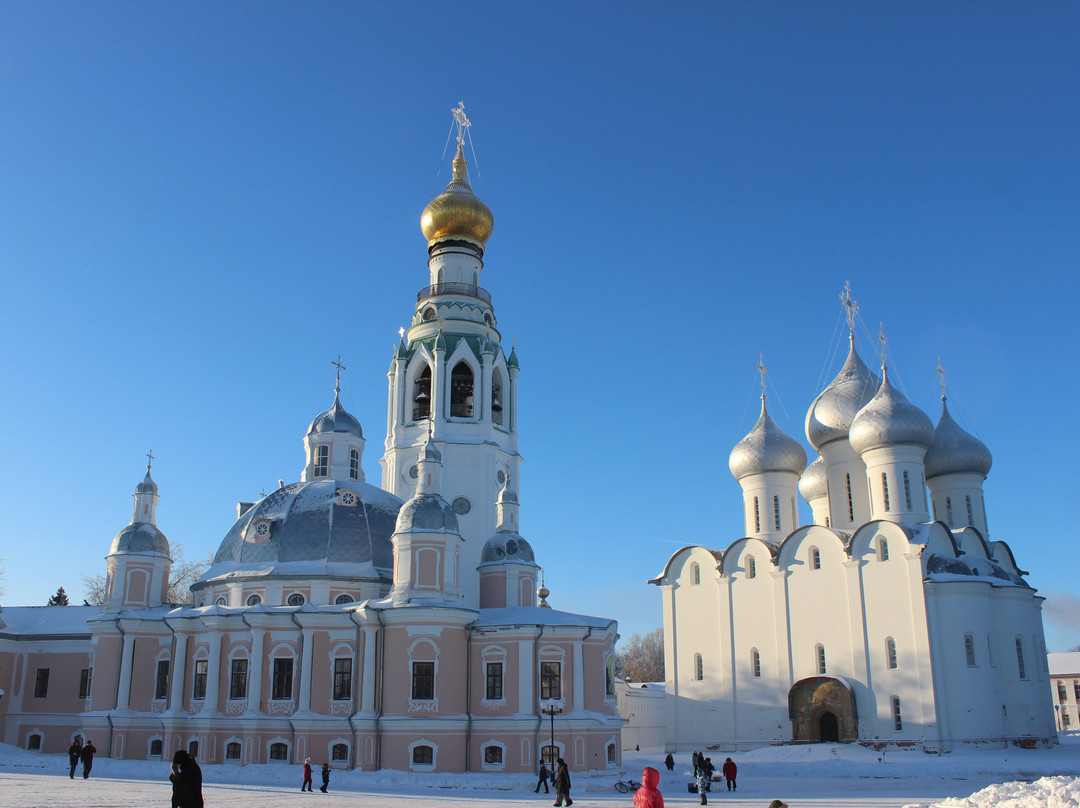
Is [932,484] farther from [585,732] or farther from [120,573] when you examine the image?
[120,573]

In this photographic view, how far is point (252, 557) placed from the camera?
31438 millimetres

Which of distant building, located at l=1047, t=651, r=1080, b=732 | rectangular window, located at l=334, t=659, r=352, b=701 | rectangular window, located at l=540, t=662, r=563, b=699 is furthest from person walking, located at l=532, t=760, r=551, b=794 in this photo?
distant building, located at l=1047, t=651, r=1080, b=732

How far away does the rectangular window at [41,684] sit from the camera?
35.8 m

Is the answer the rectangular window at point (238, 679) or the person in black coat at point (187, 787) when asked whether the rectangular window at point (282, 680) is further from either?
the person in black coat at point (187, 787)

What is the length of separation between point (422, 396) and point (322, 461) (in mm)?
5919

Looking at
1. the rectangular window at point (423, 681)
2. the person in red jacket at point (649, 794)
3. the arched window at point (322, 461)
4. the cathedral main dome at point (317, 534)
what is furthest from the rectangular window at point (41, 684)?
the person in red jacket at point (649, 794)

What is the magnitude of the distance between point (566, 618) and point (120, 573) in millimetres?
15328

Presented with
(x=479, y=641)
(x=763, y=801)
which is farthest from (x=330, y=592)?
(x=763, y=801)

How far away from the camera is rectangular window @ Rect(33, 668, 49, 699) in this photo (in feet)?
117

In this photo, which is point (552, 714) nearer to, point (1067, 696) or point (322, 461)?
point (322, 461)

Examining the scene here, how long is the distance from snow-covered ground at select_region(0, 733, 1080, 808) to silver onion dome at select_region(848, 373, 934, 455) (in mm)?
10368

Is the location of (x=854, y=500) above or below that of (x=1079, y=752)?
above

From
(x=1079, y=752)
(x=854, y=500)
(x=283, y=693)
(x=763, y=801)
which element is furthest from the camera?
(x=854, y=500)

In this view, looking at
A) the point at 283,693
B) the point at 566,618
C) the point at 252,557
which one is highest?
the point at 252,557
